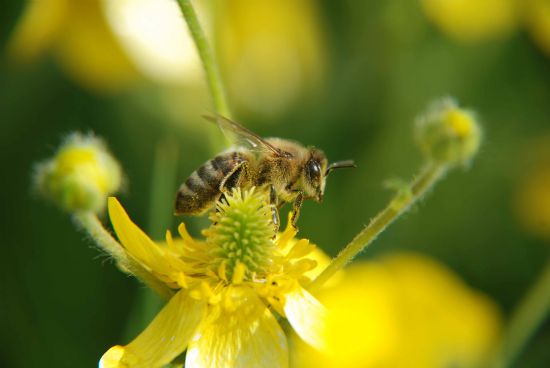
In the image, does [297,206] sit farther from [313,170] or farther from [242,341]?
[242,341]

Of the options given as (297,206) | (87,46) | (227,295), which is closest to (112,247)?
(227,295)

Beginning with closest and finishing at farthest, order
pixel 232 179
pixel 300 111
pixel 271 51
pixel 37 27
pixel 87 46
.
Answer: pixel 232 179
pixel 37 27
pixel 87 46
pixel 300 111
pixel 271 51

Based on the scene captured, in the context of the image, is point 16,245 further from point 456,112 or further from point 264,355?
point 456,112

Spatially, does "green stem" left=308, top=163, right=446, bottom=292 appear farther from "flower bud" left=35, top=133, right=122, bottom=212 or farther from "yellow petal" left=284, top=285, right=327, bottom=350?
"flower bud" left=35, top=133, right=122, bottom=212

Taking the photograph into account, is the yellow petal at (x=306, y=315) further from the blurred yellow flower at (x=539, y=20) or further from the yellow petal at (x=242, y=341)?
the blurred yellow flower at (x=539, y=20)

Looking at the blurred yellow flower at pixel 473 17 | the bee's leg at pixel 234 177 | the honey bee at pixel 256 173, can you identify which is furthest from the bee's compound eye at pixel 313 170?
the blurred yellow flower at pixel 473 17

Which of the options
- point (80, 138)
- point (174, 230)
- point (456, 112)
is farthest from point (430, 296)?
point (174, 230)

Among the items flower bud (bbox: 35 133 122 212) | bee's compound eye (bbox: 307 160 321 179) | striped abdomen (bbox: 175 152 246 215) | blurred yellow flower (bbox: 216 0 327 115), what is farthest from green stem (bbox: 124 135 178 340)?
blurred yellow flower (bbox: 216 0 327 115)
